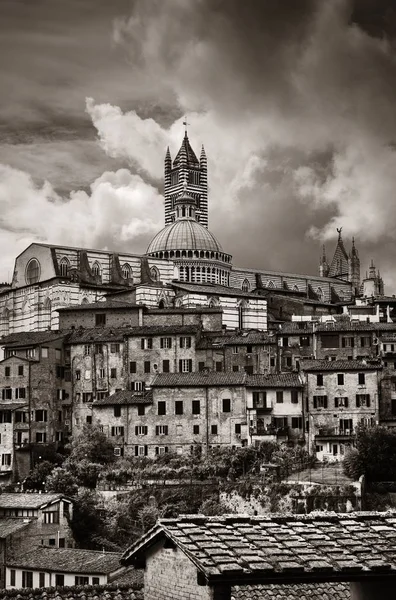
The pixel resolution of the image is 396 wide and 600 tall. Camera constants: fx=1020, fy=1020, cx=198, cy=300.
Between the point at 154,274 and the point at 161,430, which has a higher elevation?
the point at 154,274

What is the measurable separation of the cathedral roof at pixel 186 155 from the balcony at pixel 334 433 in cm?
7354

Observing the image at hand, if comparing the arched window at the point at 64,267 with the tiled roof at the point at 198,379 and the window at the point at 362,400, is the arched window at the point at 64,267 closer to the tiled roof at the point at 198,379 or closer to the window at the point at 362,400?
the tiled roof at the point at 198,379

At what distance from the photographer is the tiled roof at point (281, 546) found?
13.7m

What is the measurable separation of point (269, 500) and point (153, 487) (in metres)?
7.12

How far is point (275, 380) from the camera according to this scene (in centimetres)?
6328

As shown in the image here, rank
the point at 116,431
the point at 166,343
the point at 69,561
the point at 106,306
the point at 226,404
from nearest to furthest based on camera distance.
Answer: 1. the point at 69,561
2. the point at 226,404
3. the point at 116,431
4. the point at 166,343
5. the point at 106,306

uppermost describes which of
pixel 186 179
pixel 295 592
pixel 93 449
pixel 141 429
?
pixel 186 179

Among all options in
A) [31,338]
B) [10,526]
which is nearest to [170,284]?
[31,338]

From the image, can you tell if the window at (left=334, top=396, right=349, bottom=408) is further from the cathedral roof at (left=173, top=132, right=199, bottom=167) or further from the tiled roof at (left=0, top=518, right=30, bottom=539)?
the cathedral roof at (left=173, top=132, right=199, bottom=167)

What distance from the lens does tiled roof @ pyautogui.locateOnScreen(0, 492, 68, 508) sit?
4991cm

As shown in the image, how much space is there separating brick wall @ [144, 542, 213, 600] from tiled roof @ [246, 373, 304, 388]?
155ft

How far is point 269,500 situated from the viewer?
5397 centimetres

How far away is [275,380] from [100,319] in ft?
60.1

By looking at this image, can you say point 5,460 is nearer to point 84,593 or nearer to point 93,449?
point 93,449
